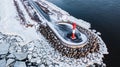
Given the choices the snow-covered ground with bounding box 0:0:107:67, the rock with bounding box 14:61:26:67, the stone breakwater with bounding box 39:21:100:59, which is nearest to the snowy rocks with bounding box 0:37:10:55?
the snow-covered ground with bounding box 0:0:107:67

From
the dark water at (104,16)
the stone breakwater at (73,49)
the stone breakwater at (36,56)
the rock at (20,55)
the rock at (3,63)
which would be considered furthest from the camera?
the dark water at (104,16)

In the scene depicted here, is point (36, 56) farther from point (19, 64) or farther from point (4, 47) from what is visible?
point (4, 47)

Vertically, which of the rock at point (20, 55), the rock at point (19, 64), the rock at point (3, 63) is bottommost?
the rock at point (19, 64)

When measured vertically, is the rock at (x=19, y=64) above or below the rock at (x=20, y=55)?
below

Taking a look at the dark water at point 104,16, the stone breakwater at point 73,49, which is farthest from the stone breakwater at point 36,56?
the dark water at point 104,16

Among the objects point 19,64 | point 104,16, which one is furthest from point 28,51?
point 104,16

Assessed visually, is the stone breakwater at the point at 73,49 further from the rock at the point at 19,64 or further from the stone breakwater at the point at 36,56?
the rock at the point at 19,64

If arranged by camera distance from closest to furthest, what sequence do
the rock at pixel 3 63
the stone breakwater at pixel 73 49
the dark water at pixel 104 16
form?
the rock at pixel 3 63
the stone breakwater at pixel 73 49
the dark water at pixel 104 16

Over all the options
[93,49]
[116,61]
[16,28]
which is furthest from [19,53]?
[116,61]
